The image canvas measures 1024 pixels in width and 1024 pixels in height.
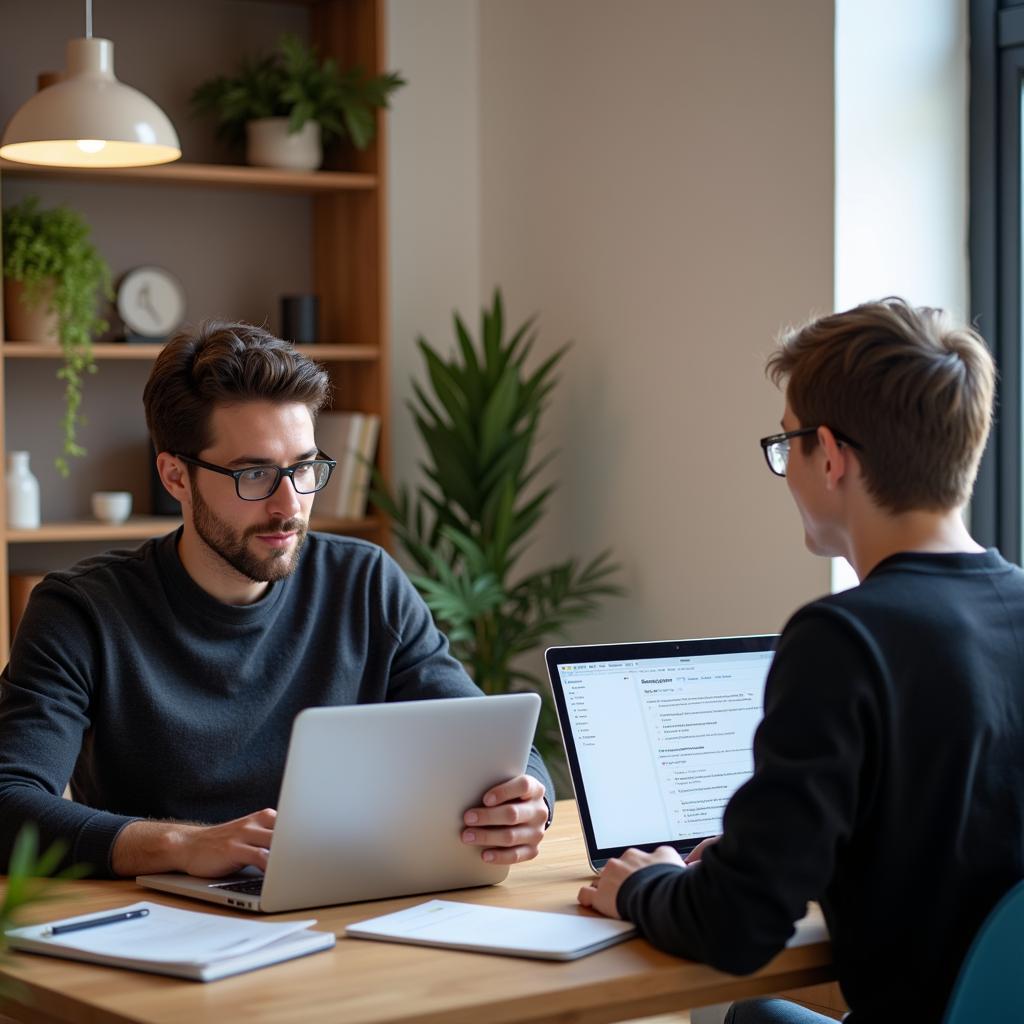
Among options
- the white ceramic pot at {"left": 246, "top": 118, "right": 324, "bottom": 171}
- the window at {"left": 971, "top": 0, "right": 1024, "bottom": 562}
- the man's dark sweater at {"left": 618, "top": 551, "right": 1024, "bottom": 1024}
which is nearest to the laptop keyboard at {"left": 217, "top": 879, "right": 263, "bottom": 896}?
the man's dark sweater at {"left": 618, "top": 551, "right": 1024, "bottom": 1024}

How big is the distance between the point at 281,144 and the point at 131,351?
0.68 metres

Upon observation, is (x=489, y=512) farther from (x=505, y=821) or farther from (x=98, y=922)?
(x=98, y=922)

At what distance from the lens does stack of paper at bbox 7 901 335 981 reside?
1.44 metres

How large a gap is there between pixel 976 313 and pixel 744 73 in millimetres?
756

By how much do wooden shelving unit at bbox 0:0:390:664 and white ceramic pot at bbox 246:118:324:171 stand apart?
0.11ft

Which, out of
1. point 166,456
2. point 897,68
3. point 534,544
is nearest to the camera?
point 166,456

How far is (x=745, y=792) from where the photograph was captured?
1387 mm

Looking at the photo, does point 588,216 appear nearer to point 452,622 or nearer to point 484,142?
point 484,142

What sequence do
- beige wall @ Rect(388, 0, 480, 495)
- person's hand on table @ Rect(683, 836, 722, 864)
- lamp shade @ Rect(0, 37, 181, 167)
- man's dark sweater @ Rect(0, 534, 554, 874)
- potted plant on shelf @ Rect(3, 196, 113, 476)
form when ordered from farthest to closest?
1. beige wall @ Rect(388, 0, 480, 495)
2. potted plant on shelf @ Rect(3, 196, 113, 476)
3. lamp shade @ Rect(0, 37, 181, 167)
4. man's dark sweater @ Rect(0, 534, 554, 874)
5. person's hand on table @ Rect(683, 836, 722, 864)

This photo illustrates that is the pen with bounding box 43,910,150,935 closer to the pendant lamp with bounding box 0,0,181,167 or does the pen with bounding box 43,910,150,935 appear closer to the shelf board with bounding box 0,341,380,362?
the pendant lamp with bounding box 0,0,181,167

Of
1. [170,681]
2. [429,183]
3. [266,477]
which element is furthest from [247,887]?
[429,183]

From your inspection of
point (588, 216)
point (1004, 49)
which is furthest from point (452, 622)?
point (1004, 49)

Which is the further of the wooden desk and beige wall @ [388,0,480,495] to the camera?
beige wall @ [388,0,480,495]

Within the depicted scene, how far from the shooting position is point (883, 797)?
1414 mm
